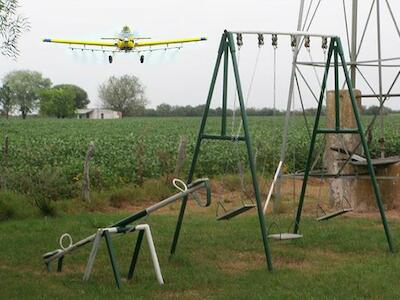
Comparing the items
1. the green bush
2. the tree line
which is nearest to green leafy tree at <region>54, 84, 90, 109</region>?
the tree line

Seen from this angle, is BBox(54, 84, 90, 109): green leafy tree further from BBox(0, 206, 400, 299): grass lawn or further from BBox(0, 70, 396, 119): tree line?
BBox(0, 206, 400, 299): grass lawn

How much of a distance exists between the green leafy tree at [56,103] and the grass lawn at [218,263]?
291 feet

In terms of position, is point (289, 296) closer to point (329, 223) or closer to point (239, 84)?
point (239, 84)

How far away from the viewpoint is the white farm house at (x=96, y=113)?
9515 cm

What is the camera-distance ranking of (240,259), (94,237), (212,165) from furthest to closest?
(212,165) < (240,259) < (94,237)

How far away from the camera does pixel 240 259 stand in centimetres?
977

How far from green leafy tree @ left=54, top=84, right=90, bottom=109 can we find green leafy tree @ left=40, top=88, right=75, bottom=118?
303 centimetres

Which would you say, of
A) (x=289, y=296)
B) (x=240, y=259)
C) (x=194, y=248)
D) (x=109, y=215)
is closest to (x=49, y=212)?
(x=109, y=215)

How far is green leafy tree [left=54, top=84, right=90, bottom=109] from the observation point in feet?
352

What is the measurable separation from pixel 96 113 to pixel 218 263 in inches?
3812

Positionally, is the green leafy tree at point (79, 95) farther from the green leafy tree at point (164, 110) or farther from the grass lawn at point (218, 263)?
the grass lawn at point (218, 263)

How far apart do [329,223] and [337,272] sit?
455 centimetres

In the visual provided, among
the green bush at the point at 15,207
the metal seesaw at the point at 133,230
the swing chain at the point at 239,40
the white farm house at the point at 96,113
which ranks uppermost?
the swing chain at the point at 239,40

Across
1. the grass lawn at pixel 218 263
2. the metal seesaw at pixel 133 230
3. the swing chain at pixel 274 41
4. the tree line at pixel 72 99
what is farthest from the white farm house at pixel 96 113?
the metal seesaw at pixel 133 230
